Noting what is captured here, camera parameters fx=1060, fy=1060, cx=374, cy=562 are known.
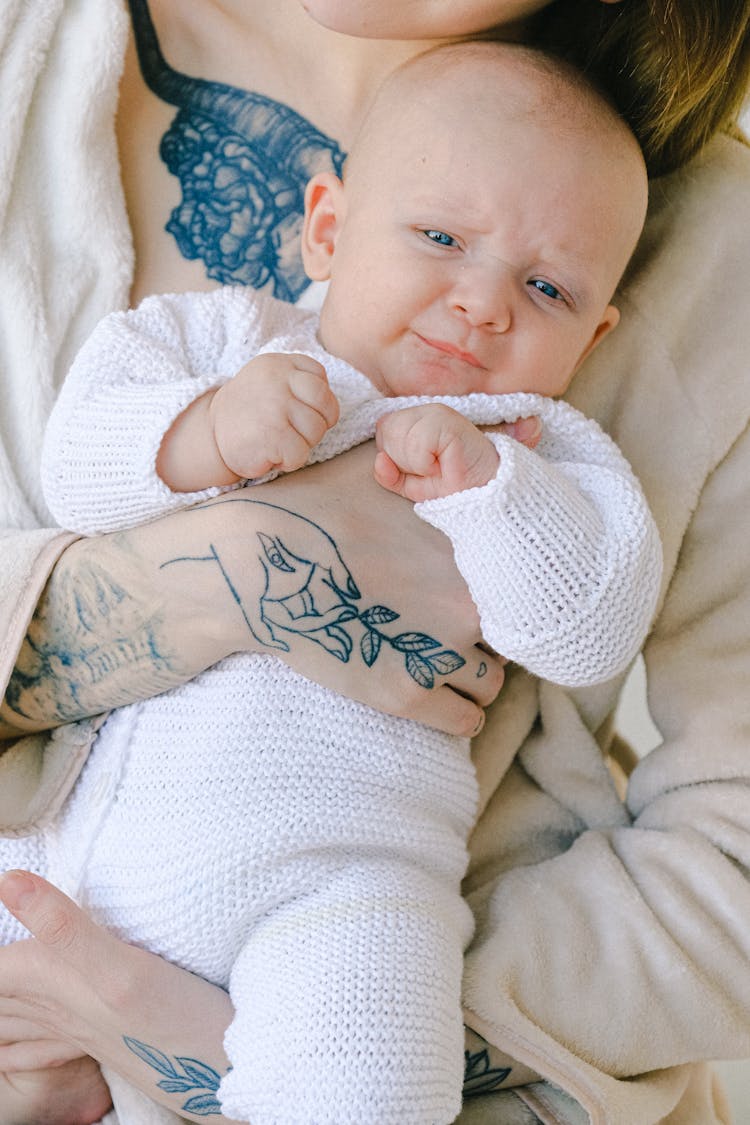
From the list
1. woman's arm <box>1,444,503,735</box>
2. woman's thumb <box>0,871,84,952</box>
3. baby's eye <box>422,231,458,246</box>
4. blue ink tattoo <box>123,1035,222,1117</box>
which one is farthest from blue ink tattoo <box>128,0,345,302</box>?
blue ink tattoo <box>123,1035,222,1117</box>

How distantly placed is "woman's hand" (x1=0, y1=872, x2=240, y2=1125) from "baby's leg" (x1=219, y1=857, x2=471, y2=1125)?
0.06 metres

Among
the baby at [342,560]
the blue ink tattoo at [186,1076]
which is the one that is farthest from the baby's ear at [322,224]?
the blue ink tattoo at [186,1076]

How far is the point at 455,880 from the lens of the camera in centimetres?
108

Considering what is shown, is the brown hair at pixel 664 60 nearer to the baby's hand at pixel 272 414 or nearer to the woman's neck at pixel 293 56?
the woman's neck at pixel 293 56

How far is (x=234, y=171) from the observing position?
4.32 ft

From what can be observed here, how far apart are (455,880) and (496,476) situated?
0.43 m

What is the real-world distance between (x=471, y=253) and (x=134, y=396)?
1.19ft

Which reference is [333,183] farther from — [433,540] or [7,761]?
[7,761]

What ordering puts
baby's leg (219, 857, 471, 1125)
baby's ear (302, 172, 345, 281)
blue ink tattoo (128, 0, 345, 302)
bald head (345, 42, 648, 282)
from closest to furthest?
baby's leg (219, 857, 471, 1125)
bald head (345, 42, 648, 282)
baby's ear (302, 172, 345, 281)
blue ink tattoo (128, 0, 345, 302)

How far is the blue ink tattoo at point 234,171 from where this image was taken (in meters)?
1.30

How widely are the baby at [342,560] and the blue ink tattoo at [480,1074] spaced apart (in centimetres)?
12

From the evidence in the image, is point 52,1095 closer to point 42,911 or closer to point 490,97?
point 42,911

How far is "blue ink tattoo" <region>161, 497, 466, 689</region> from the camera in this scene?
0.98 meters

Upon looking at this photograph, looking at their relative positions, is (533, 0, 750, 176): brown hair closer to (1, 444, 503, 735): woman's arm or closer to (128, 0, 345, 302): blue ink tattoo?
(128, 0, 345, 302): blue ink tattoo
